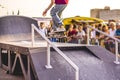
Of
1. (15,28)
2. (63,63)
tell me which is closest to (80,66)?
(63,63)

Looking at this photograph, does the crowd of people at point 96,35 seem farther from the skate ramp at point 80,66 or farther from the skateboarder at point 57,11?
the skate ramp at point 80,66

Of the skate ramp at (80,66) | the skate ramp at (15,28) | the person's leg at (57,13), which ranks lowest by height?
the skate ramp at (80,66)

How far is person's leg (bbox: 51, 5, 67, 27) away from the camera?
8.58m

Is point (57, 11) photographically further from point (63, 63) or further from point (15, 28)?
point (15, 28)

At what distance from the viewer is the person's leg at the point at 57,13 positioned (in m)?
8.58

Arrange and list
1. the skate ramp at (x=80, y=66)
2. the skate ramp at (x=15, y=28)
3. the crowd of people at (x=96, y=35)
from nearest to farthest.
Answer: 1. the skate ramp at (x=80, y=66)
2. the crowd of people at (x=96, y=35)
3. the skate ramp at (x=15, y=28)

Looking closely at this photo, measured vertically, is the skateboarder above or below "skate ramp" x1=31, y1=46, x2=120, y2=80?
above

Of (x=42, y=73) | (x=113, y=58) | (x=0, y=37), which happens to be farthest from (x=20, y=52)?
(x=0, y=37)

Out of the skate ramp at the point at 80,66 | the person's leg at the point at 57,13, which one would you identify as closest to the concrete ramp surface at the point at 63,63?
the skate ramp at the point at 80,66

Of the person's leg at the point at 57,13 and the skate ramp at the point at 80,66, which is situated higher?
the person's leg at the point at 57,13

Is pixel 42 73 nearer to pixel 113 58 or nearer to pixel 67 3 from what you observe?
pixel 113 58

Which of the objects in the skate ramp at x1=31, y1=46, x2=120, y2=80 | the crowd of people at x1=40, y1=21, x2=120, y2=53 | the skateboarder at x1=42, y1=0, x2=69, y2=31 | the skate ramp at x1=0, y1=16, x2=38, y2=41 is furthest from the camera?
the skate ramp at x1=0, y1=16, x2=38, y2=41

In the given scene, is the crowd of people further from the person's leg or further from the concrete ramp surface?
the concrete ramp surface

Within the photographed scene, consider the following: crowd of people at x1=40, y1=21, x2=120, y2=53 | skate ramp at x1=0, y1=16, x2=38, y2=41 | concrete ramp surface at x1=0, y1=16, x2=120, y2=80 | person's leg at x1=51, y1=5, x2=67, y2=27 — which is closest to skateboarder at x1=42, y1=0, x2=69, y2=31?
person's leg at x1=51, y1=5, x2=67, y2=27
